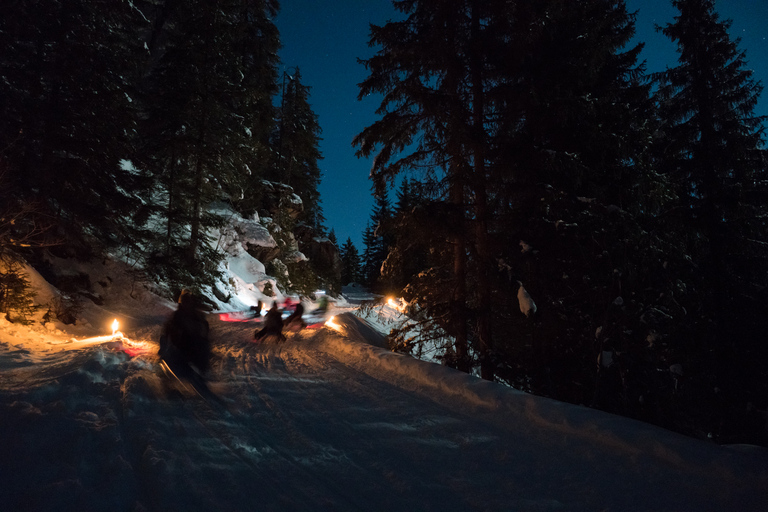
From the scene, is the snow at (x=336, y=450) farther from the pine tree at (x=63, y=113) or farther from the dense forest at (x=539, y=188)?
the pine tree at (x=63, y=113)

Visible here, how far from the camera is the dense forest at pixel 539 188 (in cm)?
871

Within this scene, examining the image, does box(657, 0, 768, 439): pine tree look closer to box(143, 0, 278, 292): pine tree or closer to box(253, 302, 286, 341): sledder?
box(253, 302, 286, 341): sledder

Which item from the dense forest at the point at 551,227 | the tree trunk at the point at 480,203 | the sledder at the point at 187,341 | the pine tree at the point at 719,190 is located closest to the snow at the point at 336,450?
the sledder at the point at 187,341

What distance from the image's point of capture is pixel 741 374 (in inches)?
415

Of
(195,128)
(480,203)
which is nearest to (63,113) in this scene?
(195,128)

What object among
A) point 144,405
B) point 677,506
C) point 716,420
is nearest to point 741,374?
point 716,420

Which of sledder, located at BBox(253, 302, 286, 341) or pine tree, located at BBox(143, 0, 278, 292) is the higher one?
pine tree, located at BBox(143, 0, 278, 292)

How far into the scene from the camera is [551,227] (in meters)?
9.26

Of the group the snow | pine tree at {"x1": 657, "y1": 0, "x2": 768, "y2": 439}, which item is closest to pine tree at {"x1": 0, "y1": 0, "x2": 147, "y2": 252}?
the snow

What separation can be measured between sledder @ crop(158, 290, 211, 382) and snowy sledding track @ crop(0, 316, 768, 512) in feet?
1.70

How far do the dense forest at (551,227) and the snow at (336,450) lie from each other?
3777 mm

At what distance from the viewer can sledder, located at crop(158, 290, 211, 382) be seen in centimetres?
635

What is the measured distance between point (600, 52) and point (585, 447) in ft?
29.5

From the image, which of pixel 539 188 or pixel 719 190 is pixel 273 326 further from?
pixel 719 190
